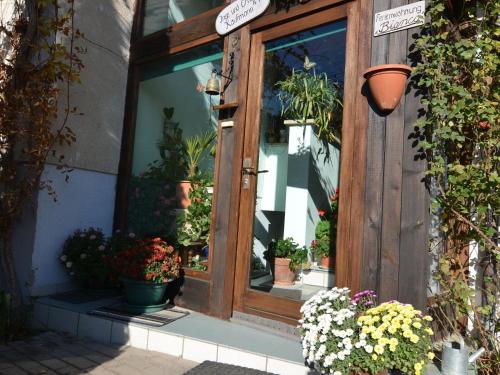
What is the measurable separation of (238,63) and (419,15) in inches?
58.5

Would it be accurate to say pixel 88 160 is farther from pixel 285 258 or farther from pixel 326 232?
pixel 326 232

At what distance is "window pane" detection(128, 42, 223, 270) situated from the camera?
364cm

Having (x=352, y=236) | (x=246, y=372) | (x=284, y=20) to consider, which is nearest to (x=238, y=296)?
(x=246, y=372)

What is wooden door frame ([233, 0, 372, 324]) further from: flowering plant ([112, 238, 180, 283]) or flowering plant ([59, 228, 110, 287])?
flowering plant ([59, 228, 110, 287])

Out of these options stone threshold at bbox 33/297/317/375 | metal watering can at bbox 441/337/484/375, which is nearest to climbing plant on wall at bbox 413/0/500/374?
metal watering can at bbox 441/337/484/375

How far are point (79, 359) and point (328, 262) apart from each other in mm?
1839

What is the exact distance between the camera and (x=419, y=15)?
2285 millimetres

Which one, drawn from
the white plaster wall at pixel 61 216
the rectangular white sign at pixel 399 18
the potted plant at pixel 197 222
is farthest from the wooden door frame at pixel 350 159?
the white plaster wall at pixel 61 216

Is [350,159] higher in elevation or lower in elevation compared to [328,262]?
higher

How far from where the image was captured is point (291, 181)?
3150 mm

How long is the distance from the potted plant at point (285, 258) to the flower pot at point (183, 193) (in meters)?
1.10

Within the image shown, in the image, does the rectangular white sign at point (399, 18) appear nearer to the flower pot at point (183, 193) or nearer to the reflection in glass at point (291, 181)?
the reflection in glass at point (291, 181)

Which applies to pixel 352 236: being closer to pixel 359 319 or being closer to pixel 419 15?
pixel 359 319

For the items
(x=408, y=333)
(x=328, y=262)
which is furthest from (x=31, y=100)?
(x=408, y=333)
